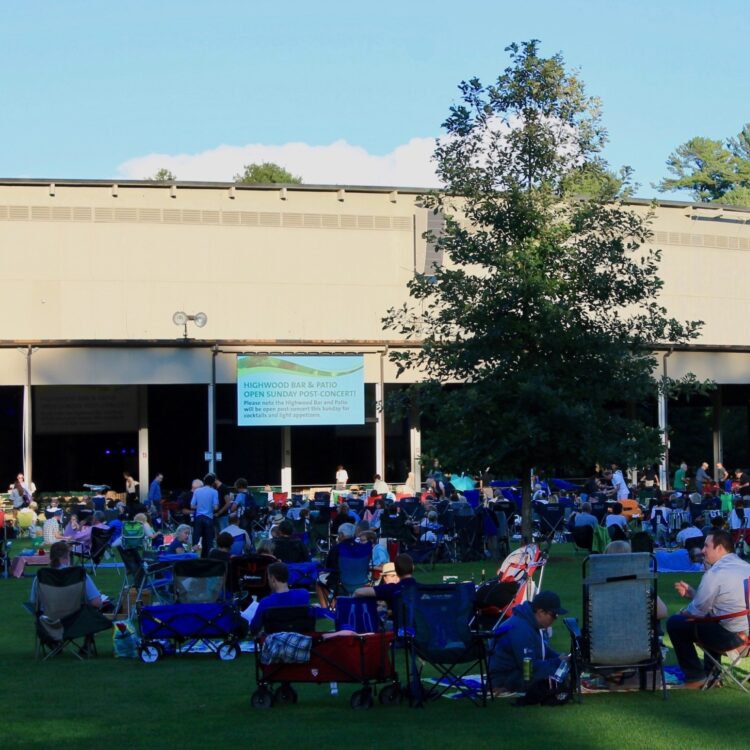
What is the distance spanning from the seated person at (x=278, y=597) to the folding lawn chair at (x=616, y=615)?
2.12 m

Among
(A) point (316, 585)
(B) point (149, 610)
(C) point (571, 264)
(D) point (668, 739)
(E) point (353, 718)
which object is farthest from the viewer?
(C) point (571, 264)

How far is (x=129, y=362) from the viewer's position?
1534 inches

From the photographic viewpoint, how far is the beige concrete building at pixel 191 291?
39.1 metres

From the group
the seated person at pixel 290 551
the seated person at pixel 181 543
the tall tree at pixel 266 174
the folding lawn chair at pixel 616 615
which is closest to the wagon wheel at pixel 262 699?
the folding lawn chair at pixel 616 615

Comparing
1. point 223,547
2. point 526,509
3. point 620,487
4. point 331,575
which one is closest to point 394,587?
point 223,547

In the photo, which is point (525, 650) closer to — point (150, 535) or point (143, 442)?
point (150, 535)

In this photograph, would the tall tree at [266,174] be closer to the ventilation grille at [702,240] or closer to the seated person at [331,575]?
the ventilation grille at [702,240]

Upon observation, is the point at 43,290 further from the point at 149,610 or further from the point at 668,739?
the point at 668,739

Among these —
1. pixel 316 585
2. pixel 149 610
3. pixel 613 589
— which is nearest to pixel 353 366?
pixel 316 585

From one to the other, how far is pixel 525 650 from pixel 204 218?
33.8 m

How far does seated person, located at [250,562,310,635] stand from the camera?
31.8 feet

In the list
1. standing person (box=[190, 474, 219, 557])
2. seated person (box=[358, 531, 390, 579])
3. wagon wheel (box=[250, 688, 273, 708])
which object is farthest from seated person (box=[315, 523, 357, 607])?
standing person (box=[190, 474, 219, 557])

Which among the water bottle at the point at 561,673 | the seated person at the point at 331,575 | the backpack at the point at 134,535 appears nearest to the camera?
the water bottle at the point at 561,673

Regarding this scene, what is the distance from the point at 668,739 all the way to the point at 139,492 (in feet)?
113
